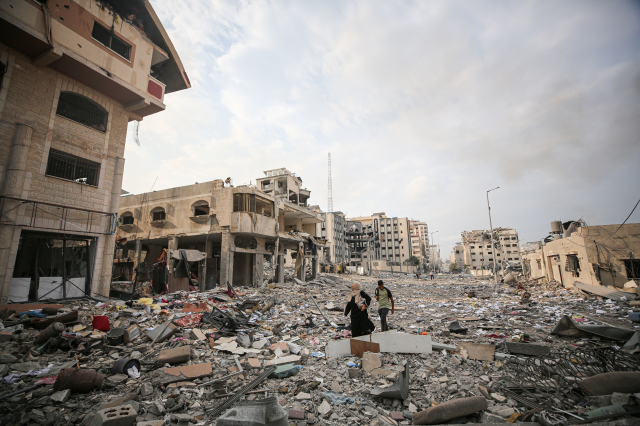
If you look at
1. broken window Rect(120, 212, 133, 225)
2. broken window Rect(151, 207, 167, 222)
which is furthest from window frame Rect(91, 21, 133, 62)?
broken window Rect(120, 212, 133, 225)

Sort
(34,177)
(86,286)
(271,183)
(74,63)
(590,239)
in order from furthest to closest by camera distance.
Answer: (271,183), (590,239), (86,286), (74,63), (34,177)

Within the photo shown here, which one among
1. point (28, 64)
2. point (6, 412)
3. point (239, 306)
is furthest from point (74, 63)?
point (6, 412)

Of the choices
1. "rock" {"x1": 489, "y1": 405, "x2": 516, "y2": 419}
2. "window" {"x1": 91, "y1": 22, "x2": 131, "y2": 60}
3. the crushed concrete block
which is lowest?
"rock" {"x1": 489, "y1": 405, "x2": 516, "y2": 419}

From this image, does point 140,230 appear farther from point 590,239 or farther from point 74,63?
point 590,239

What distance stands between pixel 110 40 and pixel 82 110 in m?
3.12

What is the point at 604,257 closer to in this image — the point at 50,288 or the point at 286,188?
the point at 50,288

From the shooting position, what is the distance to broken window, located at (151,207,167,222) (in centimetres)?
2070

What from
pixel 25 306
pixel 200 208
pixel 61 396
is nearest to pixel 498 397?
pixel 61 396

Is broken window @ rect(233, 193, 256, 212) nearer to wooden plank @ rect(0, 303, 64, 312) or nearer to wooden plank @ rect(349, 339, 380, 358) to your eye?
wooden plank @ rect(0, 303, 64, 312)

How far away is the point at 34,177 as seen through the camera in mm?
9492

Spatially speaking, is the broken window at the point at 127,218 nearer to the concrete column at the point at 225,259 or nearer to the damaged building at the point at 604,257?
the concrete column at the point at 225,259

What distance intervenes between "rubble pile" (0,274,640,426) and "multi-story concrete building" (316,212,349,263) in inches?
2624

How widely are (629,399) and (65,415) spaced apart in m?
6.67

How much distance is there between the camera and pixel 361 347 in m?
5.86
